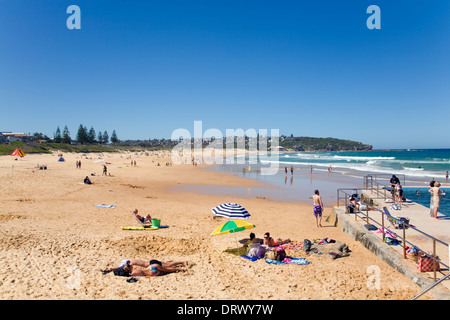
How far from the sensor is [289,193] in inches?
862

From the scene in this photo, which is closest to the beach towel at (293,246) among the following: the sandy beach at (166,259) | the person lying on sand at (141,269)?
the sandy beach at (166,259)

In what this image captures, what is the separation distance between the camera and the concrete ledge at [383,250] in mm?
5492

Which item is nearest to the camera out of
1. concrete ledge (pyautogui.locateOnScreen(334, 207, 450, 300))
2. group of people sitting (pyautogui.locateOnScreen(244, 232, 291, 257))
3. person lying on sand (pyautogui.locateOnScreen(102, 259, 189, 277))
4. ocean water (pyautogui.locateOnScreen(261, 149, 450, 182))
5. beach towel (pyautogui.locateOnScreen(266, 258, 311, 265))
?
concrete ledge (pyautogui.locateOnScreen(334, 207, 450, 300))

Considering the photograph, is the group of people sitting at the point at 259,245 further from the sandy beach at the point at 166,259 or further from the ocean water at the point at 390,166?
the ocean water at the point at 390,166

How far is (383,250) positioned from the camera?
7.75 metres

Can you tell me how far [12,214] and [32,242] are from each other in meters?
4.55

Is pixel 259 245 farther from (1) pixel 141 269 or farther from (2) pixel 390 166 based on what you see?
(2) pixel 390 166

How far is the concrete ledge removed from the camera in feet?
18.0

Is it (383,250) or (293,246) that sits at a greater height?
(383,250)

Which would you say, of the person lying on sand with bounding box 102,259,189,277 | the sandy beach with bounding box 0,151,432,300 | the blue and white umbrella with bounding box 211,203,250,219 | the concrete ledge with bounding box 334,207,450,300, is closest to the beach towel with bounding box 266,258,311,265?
the sandy beach with bounding box 0,151,432,300

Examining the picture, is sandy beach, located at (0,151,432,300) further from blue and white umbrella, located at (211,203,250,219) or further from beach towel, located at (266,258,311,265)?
blue and white umbrella, located at (211,203,250,219)

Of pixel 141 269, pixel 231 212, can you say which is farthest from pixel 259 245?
pixel 141 269
